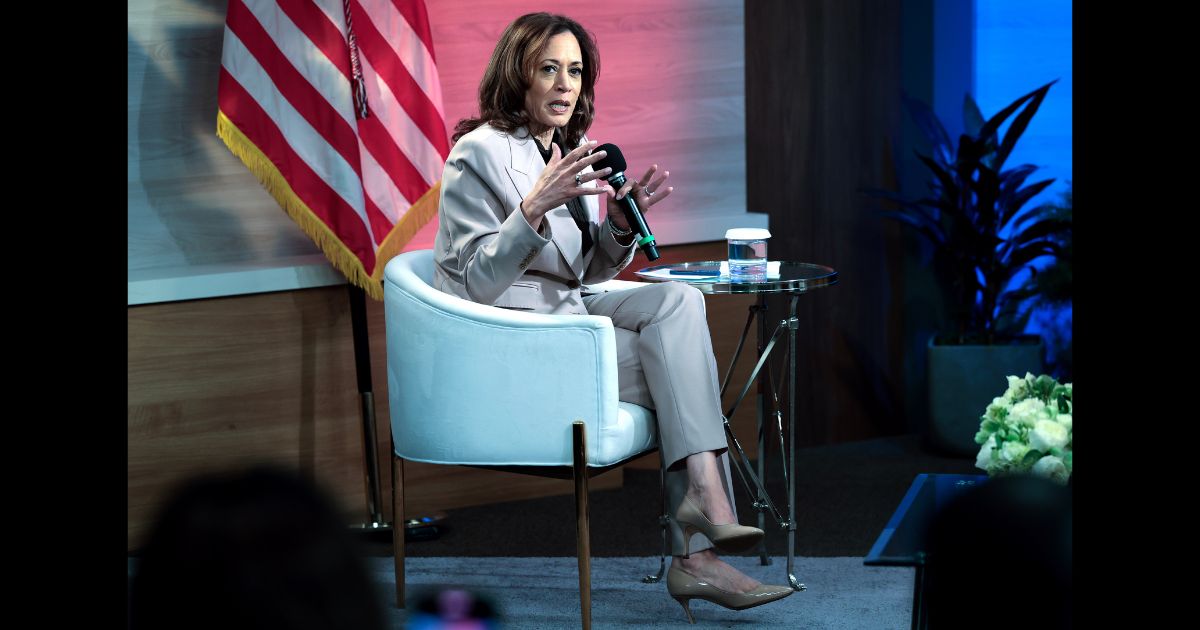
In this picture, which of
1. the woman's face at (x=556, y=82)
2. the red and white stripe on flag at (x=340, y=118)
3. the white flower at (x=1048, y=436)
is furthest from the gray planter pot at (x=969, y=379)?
the white flower at (x=1048, y=436)

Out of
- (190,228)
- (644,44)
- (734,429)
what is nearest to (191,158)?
(190,228)

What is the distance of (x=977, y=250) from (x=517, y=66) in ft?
7.01

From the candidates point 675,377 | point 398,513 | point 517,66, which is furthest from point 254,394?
point 675,377

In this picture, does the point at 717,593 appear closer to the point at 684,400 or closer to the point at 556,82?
the point at 684,400

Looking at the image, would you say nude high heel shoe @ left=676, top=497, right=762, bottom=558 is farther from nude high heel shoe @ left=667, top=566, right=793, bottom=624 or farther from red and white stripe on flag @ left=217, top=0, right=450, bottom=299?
red and white stripe on flag @ left=217, top=0, right=450, bottom=299

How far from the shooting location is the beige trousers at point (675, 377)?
2787 millimetres

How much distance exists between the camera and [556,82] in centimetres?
296

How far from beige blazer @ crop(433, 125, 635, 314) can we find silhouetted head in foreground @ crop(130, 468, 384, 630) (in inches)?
80.9

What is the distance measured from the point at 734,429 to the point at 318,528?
12.2 ft

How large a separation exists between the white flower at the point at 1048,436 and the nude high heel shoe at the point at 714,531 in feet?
2.13

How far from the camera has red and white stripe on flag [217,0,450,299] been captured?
3.45 metres
